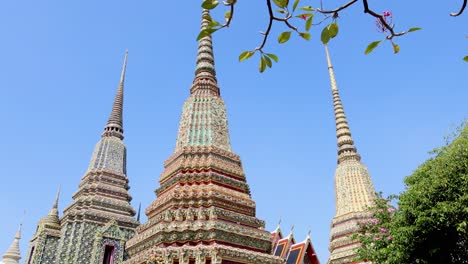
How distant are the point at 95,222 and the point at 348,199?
13.2 meters

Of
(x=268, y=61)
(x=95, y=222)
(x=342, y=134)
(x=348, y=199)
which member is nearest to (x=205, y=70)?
(x=95, y=222)

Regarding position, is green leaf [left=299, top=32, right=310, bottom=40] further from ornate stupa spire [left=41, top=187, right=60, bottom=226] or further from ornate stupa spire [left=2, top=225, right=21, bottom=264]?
ornate stupa spire [left=2, top=225, right=21, bottom=264]

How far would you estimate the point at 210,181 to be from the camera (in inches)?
567

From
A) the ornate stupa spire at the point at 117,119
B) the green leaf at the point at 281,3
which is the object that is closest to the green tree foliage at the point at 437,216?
the green leaf at the point at 281,3

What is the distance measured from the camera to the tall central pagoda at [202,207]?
1269cm

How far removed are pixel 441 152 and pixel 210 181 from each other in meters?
7.26

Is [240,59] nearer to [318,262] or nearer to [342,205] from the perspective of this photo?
[318,262]

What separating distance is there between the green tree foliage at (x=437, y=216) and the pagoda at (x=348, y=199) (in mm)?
8745

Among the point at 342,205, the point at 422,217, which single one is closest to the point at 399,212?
the point at 422,217

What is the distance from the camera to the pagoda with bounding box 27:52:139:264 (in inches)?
798

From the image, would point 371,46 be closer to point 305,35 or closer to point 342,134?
point 305,35

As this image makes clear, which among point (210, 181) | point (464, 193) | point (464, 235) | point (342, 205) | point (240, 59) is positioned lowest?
point (240, 59)

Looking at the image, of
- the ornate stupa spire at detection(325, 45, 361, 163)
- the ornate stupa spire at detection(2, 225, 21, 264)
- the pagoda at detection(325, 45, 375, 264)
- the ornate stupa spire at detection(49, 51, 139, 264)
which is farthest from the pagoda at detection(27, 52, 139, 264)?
the ornate stupa spire at detection(325, 45, 361, 163)

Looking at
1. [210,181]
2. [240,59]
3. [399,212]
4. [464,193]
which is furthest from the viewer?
[210,181]
